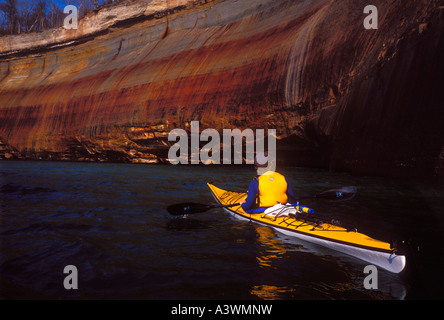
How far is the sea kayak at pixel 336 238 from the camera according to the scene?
3502 mm

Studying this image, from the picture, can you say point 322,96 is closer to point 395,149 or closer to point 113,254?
point 395,149

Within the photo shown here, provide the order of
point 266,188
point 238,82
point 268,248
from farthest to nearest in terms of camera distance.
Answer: point 238,82 < point 266,188 < point 268,248

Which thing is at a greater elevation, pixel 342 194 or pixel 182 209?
pixel 342 194

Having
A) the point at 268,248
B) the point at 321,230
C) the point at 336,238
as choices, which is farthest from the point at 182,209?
the point at 336,238

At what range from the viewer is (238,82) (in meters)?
16.0

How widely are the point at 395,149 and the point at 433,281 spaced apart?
7149mm

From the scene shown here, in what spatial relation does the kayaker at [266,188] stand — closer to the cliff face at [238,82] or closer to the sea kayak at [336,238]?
the sea kayak at [336,238]

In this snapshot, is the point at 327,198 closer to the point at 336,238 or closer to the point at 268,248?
the point at 336,238

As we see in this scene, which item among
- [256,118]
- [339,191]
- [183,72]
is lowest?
[339,191]

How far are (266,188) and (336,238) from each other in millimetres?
1524

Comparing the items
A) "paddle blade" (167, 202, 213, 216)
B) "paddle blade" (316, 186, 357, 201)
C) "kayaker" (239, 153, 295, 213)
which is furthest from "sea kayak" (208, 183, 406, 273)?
"paddle blade" (316, 186, 357, 201)

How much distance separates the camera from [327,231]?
4.39m

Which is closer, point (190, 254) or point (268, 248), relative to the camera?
point (190, 254)
